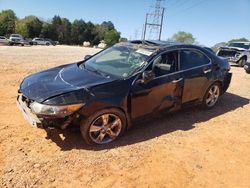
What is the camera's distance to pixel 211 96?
20.2 ft

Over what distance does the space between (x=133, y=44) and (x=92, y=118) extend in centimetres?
212

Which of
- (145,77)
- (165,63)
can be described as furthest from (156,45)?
(145,77)

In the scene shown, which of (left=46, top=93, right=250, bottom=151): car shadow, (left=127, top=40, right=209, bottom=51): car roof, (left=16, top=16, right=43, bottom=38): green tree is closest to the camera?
(left=46, top=93, right=250, bottom=151): car shadow

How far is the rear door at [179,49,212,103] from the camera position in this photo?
528 centimetres

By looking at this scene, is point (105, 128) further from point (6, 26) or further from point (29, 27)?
point (29, 27)

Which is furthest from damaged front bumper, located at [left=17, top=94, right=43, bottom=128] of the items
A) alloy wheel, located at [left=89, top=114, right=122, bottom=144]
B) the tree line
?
the tree line

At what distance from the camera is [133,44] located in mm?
5465

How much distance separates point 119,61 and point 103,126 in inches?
55.6

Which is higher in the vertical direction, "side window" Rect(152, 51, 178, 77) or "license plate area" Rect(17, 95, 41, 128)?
"side window" Rect(152, 51, 178, 77)

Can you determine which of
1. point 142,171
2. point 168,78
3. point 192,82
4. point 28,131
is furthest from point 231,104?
point 28,131

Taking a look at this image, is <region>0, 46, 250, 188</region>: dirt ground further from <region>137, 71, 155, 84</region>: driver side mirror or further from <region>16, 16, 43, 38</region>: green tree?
<region>16, 16, 43, 38</region>: green tree

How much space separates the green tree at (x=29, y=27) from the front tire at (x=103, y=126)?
74817 millimetres

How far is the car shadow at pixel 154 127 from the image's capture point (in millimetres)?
4289

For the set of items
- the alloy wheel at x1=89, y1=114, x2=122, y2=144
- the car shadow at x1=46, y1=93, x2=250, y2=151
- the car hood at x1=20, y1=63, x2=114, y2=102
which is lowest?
the car shadow at x1=46, y1=93, x2=250, y2=151
